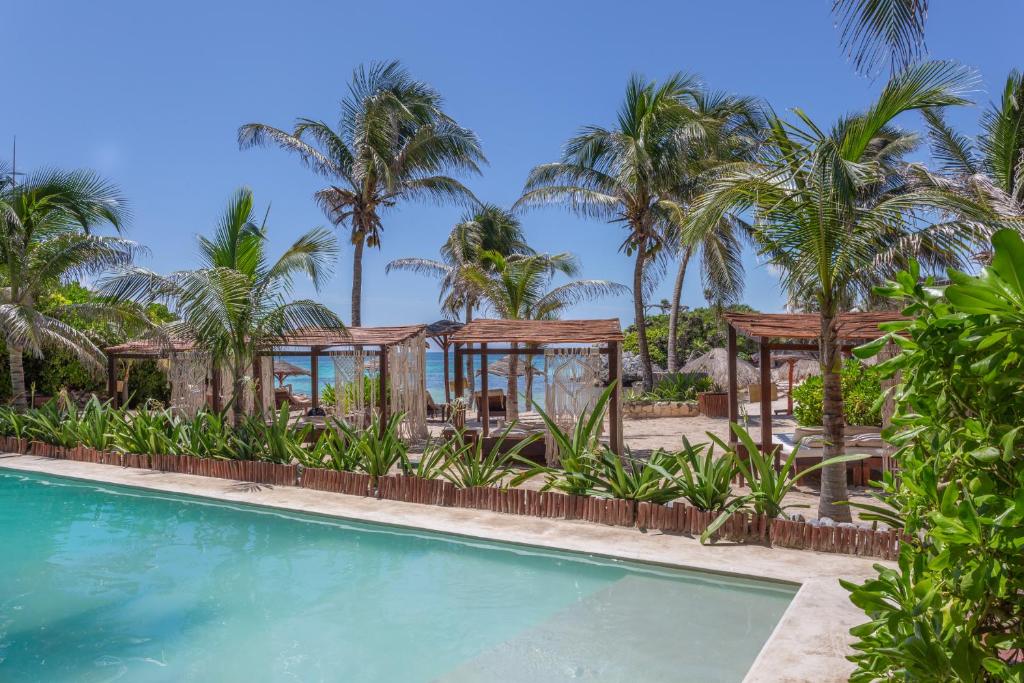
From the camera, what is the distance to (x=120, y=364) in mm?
21250

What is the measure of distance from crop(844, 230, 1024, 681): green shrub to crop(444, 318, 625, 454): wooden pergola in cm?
813

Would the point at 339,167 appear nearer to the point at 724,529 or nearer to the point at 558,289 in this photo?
the point at 558,289

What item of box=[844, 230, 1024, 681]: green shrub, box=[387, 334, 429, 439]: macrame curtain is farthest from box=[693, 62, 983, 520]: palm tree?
box=[387, 334, 429, 439]: macrame curtain

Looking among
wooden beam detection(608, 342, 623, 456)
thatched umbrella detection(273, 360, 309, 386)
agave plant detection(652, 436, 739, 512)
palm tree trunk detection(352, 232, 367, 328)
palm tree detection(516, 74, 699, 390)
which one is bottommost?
agave plant detection(652, 436, 739, 512)

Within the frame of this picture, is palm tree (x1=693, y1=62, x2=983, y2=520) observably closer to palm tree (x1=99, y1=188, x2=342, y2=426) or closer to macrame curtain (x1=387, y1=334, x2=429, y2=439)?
palm tree (x1=99, y1=188, x2=342, y2=426)

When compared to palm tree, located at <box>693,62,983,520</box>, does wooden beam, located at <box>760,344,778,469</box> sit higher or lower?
lower

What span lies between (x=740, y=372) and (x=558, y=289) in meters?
8.99

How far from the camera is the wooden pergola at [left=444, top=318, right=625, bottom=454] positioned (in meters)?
10.3

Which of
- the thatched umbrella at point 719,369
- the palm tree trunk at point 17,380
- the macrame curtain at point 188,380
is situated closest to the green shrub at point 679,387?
the thatched umbrella at point 719,369

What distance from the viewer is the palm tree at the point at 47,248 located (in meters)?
13.8

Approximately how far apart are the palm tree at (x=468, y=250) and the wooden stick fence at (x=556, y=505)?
12.4 meters

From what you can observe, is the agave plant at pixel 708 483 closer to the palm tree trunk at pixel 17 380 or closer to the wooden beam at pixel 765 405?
the wooden beam at pixel 765 405

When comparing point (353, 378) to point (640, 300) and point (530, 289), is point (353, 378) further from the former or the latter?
point (640, 300)

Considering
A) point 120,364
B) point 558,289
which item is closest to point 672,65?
point 558,289
